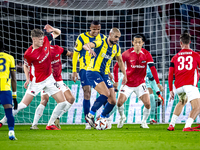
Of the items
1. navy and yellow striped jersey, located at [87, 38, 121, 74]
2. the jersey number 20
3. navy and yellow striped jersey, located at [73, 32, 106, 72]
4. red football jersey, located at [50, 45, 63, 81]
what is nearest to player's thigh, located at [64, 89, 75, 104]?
red football jersey, located at [50, 45, 63, 81]

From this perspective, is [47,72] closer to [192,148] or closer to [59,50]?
[59,50]

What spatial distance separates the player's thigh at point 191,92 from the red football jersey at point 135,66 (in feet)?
5.23

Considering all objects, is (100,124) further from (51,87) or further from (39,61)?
(39,61)

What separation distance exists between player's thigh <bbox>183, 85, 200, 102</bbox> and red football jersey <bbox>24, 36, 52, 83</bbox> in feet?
8.50

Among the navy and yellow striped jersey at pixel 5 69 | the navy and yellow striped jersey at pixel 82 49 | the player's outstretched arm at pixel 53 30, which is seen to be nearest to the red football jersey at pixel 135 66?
the navy and yellow striped jersey at pixel 82 49

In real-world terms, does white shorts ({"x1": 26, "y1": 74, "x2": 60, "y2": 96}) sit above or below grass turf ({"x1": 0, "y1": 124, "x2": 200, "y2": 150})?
above

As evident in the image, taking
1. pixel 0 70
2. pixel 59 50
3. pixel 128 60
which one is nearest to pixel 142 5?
pixel 128 60

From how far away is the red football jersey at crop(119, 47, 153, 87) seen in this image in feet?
24.6

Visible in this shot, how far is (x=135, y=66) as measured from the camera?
7535mm

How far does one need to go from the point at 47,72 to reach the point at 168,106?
15.3ft

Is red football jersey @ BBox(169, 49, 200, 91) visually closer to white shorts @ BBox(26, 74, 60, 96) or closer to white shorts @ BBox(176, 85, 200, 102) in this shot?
white shorts @ BBox(176, 85, 200, 102)

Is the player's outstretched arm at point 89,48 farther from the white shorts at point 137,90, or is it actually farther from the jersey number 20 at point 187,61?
the white shorts at point 137,90

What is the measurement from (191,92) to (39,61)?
2.87 m

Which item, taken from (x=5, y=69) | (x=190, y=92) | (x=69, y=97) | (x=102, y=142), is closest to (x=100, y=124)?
(x=69, y=97)
